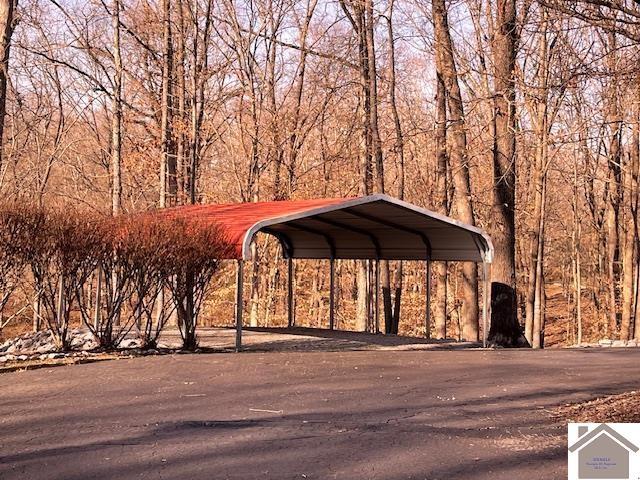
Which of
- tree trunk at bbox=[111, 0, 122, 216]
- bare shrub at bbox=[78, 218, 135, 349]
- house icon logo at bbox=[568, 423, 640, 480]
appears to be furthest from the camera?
tree trunk at bbox=[111, 0, 122, 216]

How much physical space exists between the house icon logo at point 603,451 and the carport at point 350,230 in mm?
8215

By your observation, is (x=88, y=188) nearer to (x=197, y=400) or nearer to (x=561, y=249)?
(x=561, y=249)

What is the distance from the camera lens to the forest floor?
6227mm

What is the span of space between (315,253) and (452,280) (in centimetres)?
1659

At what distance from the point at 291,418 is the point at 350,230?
13318 mm

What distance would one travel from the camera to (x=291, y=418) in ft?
26.6

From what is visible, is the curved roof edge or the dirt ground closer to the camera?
the curved roof edge

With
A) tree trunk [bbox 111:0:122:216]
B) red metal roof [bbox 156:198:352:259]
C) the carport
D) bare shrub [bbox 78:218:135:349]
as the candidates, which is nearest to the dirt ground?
the carport

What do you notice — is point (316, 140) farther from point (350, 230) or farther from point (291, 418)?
point (291, 418)

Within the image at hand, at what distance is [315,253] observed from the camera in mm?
23078

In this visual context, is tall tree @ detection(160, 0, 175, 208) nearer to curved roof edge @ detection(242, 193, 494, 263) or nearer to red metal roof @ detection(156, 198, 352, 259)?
red metal roof @ detection(156, 198, 352, 259)

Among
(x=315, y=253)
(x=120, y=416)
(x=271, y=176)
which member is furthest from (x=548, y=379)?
(x=271, y=176)

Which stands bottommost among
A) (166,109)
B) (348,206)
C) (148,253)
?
(148,253)

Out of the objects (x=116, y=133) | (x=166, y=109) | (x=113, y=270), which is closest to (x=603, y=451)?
(x=113, y=270)
